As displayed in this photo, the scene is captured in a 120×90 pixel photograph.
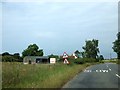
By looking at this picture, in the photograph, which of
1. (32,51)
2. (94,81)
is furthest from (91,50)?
(94,81)

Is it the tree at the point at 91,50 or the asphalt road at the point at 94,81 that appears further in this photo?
the tree at the point at 91,50

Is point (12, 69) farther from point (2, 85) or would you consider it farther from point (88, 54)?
point (88, 54)

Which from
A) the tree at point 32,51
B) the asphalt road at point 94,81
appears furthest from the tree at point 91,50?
the asphalt road at point 94,81

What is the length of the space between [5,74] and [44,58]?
12001 centimetres

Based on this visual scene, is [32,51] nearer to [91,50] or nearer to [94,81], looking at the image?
[91,50]

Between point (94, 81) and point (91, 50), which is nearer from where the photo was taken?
point (94, 81)

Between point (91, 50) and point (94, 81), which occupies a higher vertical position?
point (91, 50)

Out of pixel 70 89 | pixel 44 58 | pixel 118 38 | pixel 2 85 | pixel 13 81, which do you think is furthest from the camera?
pixel 44 58

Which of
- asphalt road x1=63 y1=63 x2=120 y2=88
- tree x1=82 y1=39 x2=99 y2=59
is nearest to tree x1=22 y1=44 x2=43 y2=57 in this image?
tree x1=82 y1=39 x2=99 y2=59

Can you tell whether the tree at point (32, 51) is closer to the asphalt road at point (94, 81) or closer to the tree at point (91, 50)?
the tree at point (91, 50)

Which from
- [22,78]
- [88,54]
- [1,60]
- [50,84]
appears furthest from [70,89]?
[88,54]

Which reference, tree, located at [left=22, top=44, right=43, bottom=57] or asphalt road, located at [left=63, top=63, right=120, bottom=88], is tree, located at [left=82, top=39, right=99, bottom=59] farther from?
asphalt road, located at [left=63, top=63, right=120, bottom=88]

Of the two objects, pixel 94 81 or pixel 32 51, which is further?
pixel 32 51

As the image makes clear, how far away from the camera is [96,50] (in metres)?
161
